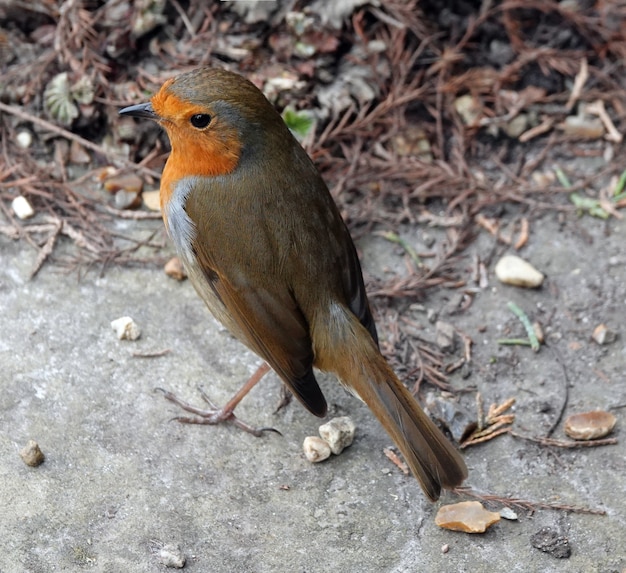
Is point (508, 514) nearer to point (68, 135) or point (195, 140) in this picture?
point (195, 140)

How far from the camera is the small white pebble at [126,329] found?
12.6ft

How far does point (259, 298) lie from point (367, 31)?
6.81ft

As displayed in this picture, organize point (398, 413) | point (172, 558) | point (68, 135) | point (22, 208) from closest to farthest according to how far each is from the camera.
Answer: point (172, 558) < point (398, 413) < point (22, 208) < point (68, 135)

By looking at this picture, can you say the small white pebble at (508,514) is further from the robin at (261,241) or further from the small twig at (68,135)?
the small twig at (68,135)

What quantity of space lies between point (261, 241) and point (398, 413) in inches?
31.8

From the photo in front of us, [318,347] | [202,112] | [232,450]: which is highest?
[202,112]

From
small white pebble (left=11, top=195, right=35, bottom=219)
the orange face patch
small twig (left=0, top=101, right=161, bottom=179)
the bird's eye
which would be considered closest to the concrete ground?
small white pebble (left=11, top=195, right=35, bottom=219)

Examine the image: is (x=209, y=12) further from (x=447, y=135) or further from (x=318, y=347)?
(x=318, y=347)

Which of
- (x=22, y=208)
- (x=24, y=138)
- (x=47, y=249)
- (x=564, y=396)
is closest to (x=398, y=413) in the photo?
(x=564, y=396)

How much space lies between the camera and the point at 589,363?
12.7 feet

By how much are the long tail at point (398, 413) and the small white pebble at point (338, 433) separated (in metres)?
0.20

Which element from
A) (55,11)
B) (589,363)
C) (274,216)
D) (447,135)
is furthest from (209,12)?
(589,363)

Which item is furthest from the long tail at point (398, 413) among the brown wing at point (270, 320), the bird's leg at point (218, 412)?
the bird's leg at point (218, 412)

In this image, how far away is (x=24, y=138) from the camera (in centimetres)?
461
